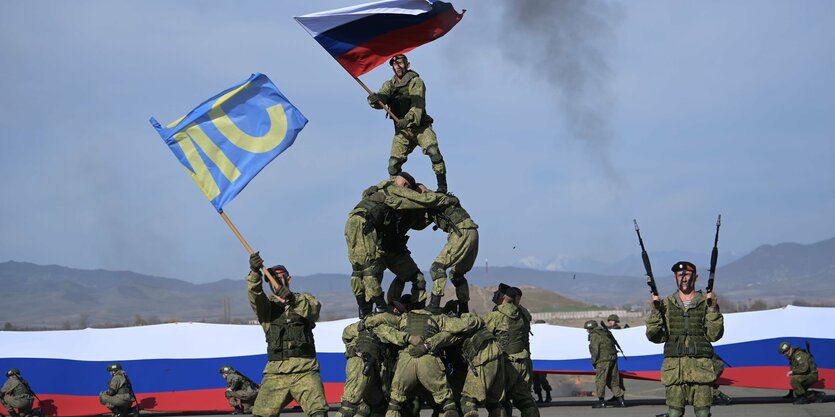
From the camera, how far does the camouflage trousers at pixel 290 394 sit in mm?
16062

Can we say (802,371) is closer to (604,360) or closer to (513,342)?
(604,360)

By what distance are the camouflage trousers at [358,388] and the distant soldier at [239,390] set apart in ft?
40.0

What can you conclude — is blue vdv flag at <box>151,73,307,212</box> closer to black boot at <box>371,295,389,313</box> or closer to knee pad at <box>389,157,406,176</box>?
knee pad at <box>389,157,406,176</box>

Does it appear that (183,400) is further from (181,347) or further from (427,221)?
(427,221)

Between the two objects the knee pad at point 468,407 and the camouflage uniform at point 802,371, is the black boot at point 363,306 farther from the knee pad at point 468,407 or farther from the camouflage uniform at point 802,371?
the camouflage uniform at point 802,371

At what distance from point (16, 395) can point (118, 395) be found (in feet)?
7.44

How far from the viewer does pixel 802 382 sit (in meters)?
26.4

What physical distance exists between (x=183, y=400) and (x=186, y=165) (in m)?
13.7

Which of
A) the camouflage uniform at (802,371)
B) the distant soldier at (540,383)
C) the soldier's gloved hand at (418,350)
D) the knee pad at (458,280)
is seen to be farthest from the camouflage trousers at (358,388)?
the camouflage uniform at (802,371)

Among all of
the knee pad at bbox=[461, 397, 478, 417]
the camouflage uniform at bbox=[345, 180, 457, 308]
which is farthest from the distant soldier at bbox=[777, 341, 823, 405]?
the camouflage uniform at bbox=[345, 180, 457, 308]

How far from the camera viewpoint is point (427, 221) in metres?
17.1

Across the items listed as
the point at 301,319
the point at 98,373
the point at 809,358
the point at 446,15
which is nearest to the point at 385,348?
the point at 301,319

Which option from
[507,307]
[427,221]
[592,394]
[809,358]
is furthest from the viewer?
[592,394]

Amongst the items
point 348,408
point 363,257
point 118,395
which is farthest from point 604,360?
→ point 348,408
